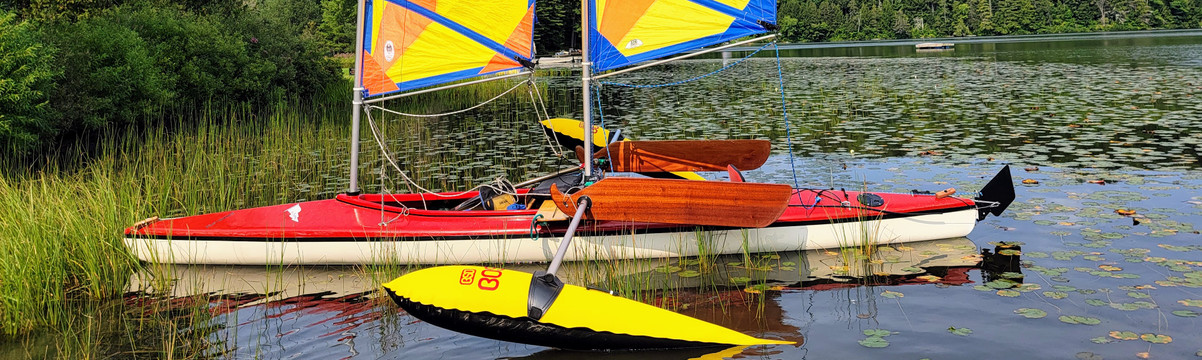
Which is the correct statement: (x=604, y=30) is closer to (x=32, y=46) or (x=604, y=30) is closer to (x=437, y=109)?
(x=32, y=46)

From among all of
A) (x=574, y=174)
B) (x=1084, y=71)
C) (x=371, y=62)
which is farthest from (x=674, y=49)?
(x=1084, y=71)

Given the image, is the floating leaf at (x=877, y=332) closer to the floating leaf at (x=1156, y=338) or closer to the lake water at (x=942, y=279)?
the lake water at (x=942, y=279)

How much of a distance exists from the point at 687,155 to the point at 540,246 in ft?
7.84

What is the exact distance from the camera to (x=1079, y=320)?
6.93 metres

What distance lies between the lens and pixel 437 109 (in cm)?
2556

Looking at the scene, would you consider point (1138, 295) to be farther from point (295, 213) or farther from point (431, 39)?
point (295, 213)

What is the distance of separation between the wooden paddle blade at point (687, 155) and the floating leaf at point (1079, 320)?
13.1 feet

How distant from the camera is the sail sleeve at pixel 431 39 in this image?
30.4 ft

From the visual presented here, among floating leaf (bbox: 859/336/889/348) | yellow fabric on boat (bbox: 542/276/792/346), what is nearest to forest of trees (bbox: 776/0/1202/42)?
floating leaf (bbox: 859/336/889/348)

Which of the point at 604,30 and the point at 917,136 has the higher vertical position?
the point at 604,30

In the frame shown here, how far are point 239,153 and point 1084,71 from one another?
2916 centimetres

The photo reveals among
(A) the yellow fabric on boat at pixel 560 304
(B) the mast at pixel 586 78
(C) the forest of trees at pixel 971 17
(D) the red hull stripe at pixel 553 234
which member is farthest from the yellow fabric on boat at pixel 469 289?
(C) the forest of trees at pixel 971 17

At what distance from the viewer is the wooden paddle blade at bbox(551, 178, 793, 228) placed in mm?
8078

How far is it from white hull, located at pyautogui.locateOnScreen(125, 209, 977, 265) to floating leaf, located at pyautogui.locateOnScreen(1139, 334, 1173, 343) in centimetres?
284
